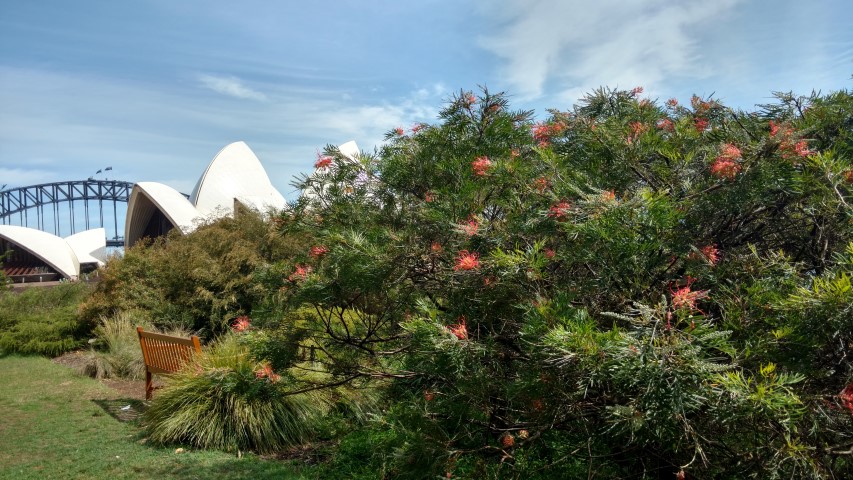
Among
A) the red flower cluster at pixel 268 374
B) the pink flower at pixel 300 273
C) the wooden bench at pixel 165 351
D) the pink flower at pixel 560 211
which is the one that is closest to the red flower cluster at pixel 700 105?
the pink flower at pixel 560 211

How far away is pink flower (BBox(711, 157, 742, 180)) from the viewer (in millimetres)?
2861

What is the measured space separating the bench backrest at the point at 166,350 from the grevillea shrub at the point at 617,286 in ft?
13.2

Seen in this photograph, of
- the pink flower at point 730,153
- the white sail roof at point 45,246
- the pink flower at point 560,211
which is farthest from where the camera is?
the white sail roof at point 45,246

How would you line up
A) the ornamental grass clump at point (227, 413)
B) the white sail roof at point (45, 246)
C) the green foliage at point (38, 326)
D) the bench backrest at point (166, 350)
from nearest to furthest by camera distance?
the ornamental grass clump at point (227, 413) < the bench backrest at point (166, 350) < the green foliage at point (38, 326) < the white sail roof at point (45, 246)

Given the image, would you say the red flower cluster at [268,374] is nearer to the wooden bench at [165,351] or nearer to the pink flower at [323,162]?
the pink flower at [323,162]

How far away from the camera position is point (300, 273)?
4055 millimetres

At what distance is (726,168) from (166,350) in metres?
7.50

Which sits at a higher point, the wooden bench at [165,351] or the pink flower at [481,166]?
the pink flower at [481,166]

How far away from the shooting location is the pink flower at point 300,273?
3.96 meters

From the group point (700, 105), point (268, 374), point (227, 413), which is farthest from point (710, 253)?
point (227, 413)

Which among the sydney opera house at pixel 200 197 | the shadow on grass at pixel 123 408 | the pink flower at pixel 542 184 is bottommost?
the shadow on grass at pixel 123 408

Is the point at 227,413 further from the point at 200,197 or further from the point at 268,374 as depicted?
the point at 200,197

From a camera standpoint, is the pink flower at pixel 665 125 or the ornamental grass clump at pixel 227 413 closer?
the pink flower at pixel 665 125

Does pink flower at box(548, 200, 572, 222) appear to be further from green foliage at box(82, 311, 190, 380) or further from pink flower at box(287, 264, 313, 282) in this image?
green foliage at box(82, 311, 190, 380)
